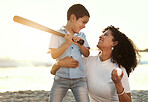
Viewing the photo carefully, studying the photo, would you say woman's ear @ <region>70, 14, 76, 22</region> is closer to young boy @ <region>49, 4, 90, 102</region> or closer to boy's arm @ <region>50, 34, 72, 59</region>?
young boy @ <region>49, 4, 90, 102</region>

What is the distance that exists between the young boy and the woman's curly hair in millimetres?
557

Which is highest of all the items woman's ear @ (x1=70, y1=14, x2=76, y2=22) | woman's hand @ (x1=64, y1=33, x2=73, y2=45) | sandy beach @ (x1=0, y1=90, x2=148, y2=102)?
woman's ear @ (x1=70, y1=14, x2=76, y2=22)

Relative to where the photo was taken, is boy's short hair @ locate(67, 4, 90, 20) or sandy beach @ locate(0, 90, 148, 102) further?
sandy beach @ locate(0, 90, 148, 102)

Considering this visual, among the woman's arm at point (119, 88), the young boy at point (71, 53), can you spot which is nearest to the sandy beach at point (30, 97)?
the woman's arm at point (119, 88)

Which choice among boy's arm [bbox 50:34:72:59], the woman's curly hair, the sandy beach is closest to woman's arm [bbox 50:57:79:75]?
boy's arm [bbox 50:34:72:59]

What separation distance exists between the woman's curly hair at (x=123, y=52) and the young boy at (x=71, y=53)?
557 mm

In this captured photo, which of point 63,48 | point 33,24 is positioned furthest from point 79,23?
point 33,24

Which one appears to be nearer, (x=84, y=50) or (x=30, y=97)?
(x=84, y=50)

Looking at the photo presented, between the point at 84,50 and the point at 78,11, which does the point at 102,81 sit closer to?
the point at 84,50

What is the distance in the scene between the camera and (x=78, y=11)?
3.96 m

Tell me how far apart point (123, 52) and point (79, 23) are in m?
1.01

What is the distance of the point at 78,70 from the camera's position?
384 centimetres

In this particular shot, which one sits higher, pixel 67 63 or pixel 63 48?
pixel 63 48

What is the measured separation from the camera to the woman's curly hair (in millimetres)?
4281
